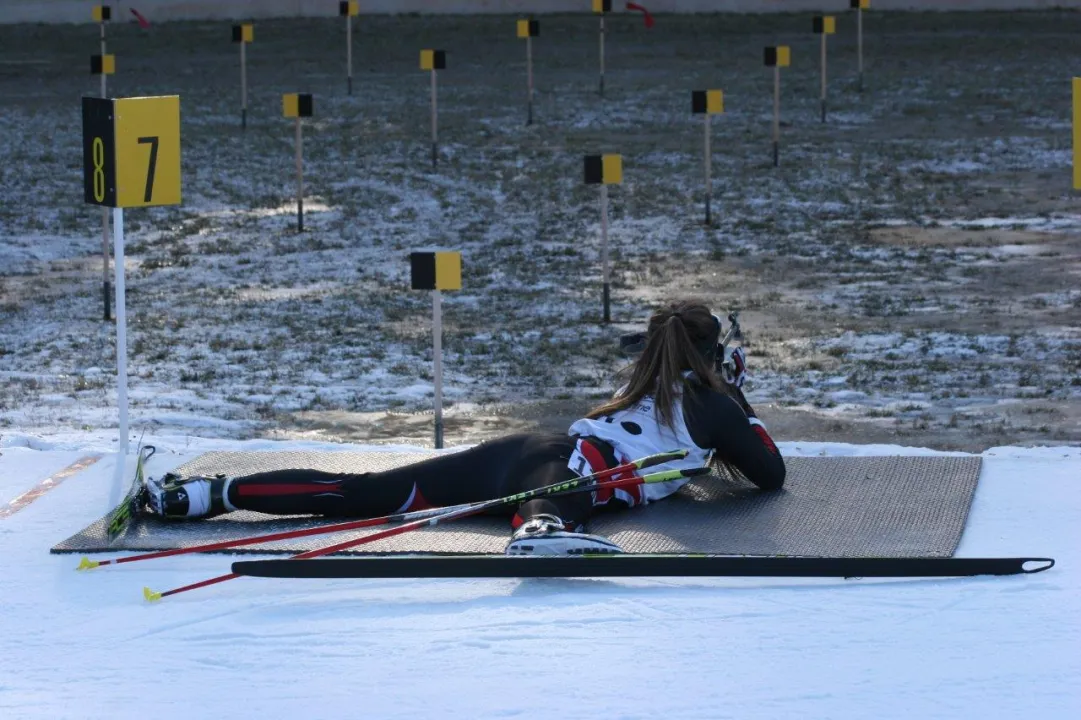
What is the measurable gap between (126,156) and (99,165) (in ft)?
0.39

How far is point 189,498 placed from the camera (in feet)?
15.0

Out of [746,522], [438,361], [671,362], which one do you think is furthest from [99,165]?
[746,522]

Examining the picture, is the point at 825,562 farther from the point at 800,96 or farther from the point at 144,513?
the point at 800,96

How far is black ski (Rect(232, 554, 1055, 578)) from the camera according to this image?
3988 mm

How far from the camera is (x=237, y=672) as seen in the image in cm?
352

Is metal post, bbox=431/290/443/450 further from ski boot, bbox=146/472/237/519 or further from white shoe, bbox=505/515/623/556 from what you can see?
white shoe, bbox=505/515/623/556

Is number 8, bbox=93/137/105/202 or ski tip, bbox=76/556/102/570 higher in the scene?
number 8, bbox=93/137/105/202

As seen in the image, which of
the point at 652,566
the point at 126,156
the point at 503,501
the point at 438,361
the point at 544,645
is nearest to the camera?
the point at 544,645

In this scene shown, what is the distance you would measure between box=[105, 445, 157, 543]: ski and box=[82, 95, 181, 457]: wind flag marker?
624 mm

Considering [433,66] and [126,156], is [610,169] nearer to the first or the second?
[126,156]

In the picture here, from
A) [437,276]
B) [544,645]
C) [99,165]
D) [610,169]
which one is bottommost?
[544,645]

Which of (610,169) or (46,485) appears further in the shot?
(610,169)

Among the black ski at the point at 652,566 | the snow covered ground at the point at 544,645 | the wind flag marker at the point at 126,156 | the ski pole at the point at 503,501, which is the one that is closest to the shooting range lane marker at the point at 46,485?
the wind flag marker at the point at 126,156

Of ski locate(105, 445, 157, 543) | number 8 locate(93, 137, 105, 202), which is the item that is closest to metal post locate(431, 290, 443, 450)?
number 8 locate(93, 137, 105, 202)
